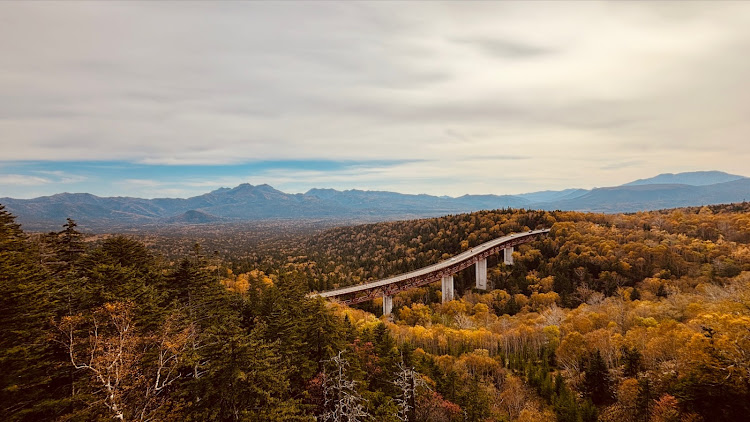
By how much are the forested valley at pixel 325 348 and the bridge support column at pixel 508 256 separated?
80.9 feet

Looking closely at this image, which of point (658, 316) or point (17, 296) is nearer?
point (17, 296)

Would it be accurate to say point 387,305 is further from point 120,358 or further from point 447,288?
point 120,358

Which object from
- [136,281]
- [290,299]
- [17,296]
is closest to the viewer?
[17,296]

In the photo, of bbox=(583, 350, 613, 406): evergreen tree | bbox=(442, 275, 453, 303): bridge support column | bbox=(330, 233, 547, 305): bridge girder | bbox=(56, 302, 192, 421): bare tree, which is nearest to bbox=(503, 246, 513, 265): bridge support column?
bbox=(330, 233, 547, 305): bridge girder

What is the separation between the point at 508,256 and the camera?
407 feet

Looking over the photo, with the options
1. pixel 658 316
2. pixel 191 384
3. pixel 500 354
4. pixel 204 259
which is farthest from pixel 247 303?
pixel 658 316

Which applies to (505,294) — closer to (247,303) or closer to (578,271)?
(578,271)

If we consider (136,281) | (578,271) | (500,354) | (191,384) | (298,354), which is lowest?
(500,354)

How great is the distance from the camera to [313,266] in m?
133

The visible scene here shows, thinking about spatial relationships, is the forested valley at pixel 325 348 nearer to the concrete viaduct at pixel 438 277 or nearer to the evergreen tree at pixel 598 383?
the evergreen tree at pixel 598 383

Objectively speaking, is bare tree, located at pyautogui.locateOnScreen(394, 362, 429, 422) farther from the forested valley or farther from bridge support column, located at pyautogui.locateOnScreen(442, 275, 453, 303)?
bridge support column, located at pyautogui.locateOnScreen(442, 275, 453, 303)

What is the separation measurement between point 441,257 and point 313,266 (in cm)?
4925

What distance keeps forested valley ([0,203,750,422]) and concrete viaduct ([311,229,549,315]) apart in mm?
7388

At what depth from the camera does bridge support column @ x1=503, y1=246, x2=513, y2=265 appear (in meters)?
123
